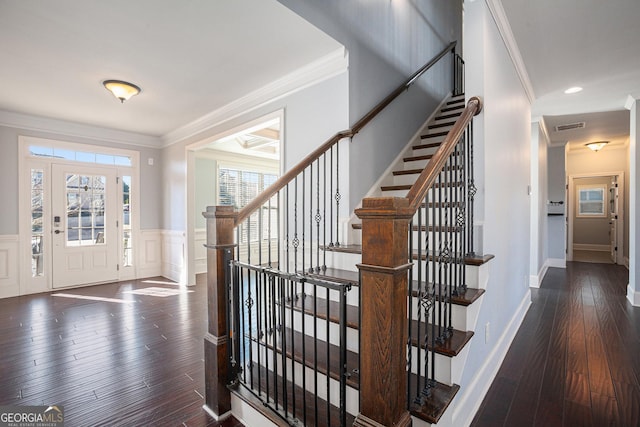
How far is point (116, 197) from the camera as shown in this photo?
5.51 m

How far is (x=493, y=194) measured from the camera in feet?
7.83

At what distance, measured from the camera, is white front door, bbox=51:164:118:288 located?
4.95m

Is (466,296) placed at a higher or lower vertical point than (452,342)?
higher

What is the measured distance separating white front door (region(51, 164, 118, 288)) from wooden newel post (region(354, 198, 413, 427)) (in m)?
5.69

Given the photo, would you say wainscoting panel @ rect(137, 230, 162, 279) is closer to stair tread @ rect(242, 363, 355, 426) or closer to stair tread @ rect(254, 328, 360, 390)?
stair tread @ rect(254, 328, 360, 390)

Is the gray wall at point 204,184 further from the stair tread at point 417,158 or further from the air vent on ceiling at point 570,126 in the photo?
the air vent on ceiling at point 570,126

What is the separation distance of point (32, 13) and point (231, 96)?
75.5 inches

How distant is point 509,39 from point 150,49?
3.17 metres

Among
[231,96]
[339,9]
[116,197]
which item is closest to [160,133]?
[116,197]

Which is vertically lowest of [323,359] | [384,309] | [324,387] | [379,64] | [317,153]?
[324,387]

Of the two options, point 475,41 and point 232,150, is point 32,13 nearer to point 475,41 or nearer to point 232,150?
point 475,41

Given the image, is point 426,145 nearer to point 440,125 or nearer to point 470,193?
point 440,125

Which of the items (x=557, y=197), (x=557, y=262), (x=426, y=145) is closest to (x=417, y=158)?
(x=426, y=145)

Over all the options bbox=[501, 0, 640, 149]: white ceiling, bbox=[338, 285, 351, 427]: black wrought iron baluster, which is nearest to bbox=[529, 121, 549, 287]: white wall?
bbox=[501, 0, 640, 149]: white ceiling
